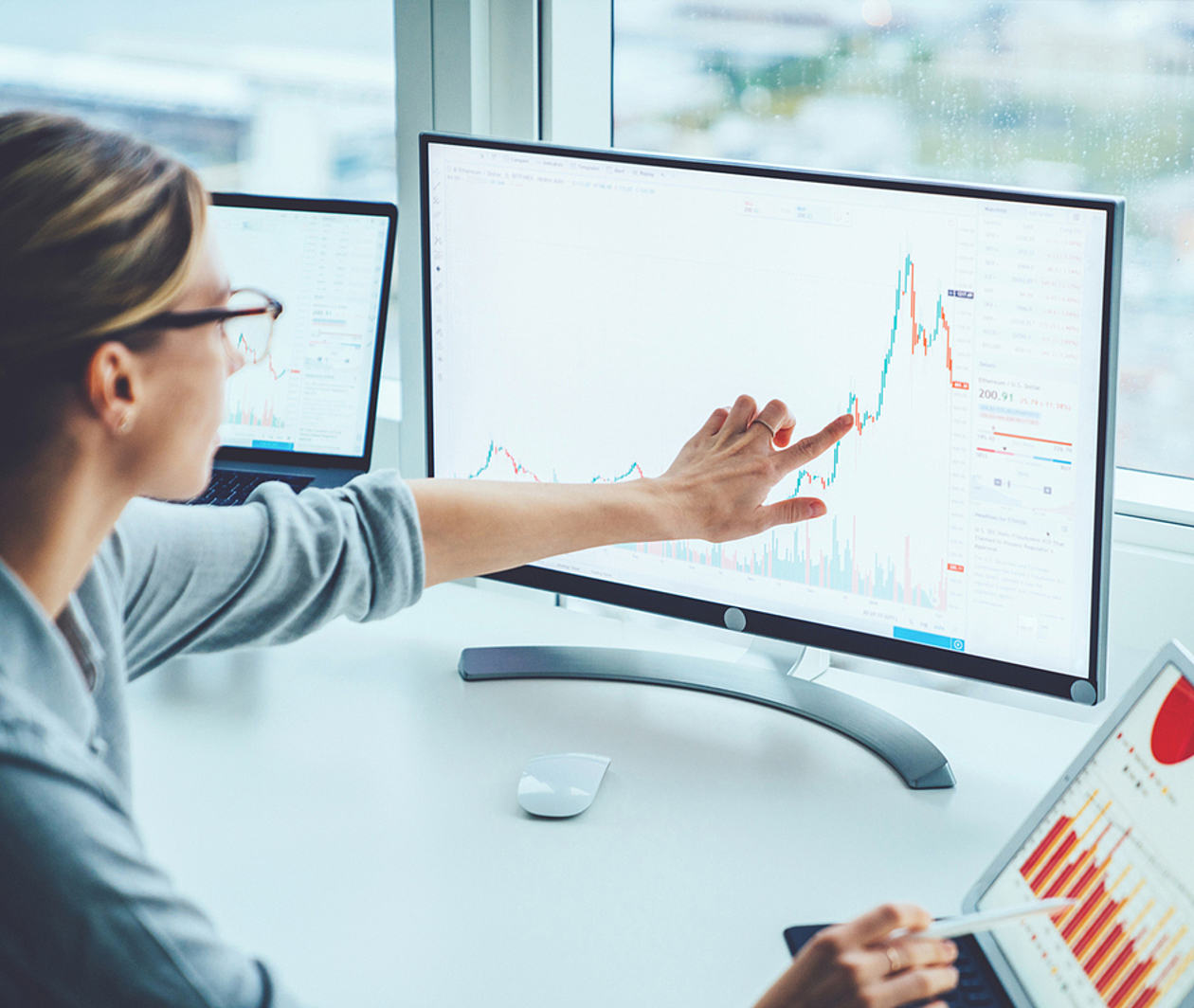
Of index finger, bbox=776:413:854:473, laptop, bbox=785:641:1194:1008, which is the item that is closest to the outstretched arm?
index finger, bbox=776:413:854:473

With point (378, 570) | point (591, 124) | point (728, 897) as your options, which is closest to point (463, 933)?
point (728, 897)

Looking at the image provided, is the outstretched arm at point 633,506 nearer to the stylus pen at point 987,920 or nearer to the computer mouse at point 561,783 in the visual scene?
the computer mouse at point 561,783

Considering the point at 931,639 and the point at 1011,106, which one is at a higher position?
the point at 1011,106

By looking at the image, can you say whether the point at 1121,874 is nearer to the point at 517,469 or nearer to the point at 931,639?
the point at 931,639

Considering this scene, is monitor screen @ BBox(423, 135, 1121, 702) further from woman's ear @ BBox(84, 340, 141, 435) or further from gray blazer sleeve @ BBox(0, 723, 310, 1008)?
gray blazer sleeve @ BBox(0, 723, 310, 1008)

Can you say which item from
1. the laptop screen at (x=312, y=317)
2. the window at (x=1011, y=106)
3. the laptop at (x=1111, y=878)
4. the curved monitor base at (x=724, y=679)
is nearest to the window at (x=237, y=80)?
the laptop screen at (x=312, y=317)

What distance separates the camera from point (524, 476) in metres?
1.24

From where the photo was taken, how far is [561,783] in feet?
3.48

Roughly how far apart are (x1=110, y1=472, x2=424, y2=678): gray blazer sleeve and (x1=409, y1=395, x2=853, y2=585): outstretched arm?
0.13 feet

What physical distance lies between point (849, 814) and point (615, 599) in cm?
31

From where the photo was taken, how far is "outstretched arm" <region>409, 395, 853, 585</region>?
1100 mm

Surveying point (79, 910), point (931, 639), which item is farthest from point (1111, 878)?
point (79, 910)

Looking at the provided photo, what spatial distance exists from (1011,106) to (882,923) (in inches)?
35.4

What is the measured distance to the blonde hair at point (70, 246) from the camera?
69 cm
